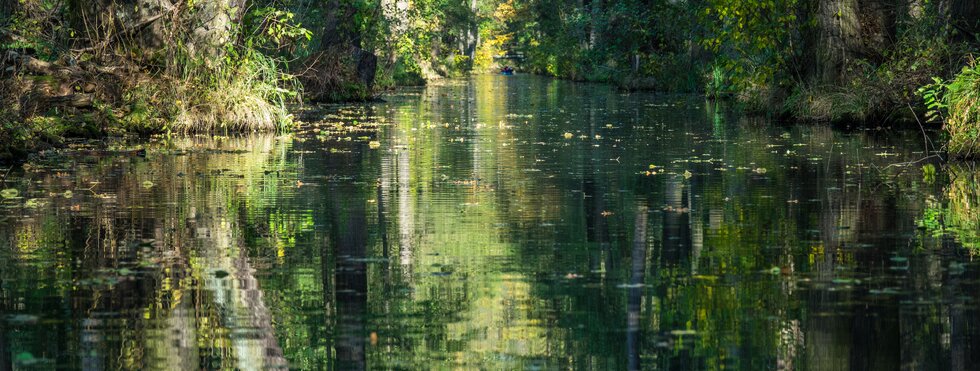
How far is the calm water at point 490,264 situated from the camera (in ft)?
20.3

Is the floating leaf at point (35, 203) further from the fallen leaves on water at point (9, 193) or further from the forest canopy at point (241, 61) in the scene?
the forest canopy at point (241, 61)

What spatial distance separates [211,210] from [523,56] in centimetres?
12419

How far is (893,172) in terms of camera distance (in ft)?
50.2

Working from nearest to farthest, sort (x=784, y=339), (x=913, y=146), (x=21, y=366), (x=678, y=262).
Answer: (x=21, y=366) < (x=784, y=339) < (x=678, y=262) < (x=913, y=146)

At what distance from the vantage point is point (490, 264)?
28.4ft

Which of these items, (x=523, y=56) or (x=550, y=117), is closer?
(x=550, y=117)

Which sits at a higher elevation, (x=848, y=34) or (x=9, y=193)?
(x=848, y=34)

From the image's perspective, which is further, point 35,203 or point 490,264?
point 35,203

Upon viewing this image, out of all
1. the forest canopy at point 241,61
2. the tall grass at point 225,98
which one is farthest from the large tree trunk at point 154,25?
the tall grass at point 225,98

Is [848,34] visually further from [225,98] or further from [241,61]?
[225,98]

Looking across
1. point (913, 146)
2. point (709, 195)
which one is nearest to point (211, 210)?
point (709, 195)

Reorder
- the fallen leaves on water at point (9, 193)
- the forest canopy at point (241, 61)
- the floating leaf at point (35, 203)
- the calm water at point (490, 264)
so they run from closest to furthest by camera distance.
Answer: the calm water at point (490, 264)
the floating leaf at point (35, 203)
the fallen leaves on water at point (9, 193)
the forest canopy at point (241, 61)

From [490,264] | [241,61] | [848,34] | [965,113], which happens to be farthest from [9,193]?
[848,34]

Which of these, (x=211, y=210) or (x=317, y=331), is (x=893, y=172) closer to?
(x=211, y=210)
